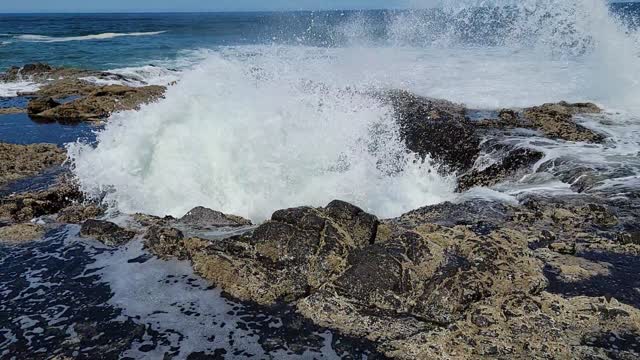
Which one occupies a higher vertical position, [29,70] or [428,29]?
[428,29]

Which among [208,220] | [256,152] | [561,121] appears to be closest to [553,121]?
[561,121]

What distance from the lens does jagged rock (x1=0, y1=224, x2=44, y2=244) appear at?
6348 millimetres

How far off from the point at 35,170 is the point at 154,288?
5764 millimetres

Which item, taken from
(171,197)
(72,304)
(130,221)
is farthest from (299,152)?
(72,304)

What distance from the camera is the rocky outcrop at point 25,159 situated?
924cm

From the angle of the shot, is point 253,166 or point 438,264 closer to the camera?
point 438,264

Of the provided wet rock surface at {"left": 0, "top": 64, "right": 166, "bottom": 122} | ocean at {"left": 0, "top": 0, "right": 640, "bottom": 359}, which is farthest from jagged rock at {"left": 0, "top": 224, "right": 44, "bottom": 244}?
wet rock surface at {"left": 0, "top": 64, "right": 166, "bottom": 122}

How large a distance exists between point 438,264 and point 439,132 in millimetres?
6025

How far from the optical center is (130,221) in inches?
275

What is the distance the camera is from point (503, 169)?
8984mm

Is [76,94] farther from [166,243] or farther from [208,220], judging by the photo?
[166,243]

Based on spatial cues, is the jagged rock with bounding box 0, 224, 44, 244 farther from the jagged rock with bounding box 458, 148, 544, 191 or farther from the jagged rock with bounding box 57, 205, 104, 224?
the jagged rock with bounding box 458, 148, 544, 191

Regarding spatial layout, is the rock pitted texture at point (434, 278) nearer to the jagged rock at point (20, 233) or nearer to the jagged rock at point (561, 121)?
the jagged rock at point (20, 233)

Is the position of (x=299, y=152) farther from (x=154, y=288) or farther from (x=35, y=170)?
(x=35, y=170)
